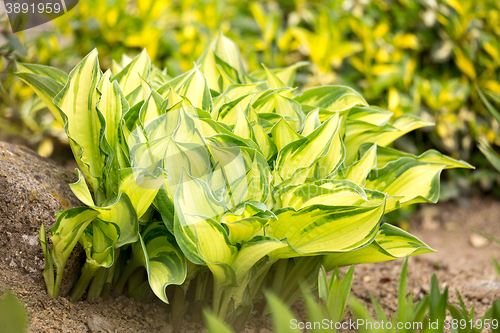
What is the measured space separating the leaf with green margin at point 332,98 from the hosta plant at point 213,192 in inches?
0.8

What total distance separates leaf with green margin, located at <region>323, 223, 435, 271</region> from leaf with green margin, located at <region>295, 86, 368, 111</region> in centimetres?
37

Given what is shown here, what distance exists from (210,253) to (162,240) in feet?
0.60

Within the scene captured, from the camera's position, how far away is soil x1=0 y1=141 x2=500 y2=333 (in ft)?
3.06

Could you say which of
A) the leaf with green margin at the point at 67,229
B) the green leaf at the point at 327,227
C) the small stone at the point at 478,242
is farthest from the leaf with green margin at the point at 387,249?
the small stone at the point at 478,242

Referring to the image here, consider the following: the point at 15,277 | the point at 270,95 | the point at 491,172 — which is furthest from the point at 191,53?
the point at 491,172

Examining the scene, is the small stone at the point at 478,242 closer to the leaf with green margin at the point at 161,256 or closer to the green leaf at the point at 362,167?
the green leaf at the point at 362,167

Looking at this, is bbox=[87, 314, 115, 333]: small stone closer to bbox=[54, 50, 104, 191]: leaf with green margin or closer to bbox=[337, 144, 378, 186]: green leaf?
bbox=[54, 50, 104, 191]: leaf with green margin

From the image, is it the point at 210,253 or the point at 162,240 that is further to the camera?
the point at 162,240

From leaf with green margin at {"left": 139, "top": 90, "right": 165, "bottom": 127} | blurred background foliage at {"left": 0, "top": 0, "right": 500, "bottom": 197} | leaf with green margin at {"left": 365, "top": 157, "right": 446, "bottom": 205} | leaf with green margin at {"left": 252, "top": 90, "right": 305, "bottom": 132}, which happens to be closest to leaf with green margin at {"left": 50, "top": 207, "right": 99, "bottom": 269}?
leaf with green margin at {"left": 139, "top": 90, "right": 165, "bottom": 127}

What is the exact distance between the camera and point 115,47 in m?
2.38

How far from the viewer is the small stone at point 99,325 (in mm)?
930

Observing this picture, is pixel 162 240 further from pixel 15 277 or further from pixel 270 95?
pixel 270 95

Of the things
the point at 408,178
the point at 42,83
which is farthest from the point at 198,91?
the point at 408,178

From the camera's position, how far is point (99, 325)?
94cm
